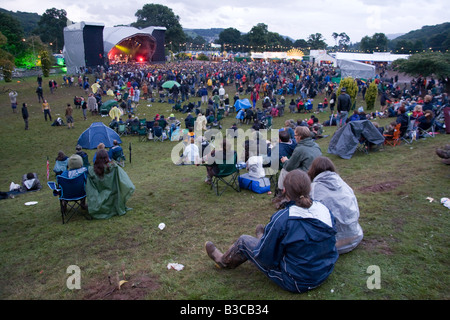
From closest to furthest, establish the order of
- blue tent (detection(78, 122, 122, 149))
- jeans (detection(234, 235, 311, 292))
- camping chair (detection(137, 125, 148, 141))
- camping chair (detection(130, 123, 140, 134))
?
jeans (detection(234, 235, 311, 292))
blue tent (detection(78, 122, 122, 149))
camping chair (detection(137, 125, 148, 141))
camping chair (detection(130, 123, 140, 134))

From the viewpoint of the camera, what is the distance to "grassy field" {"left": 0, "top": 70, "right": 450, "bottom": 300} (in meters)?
3.30

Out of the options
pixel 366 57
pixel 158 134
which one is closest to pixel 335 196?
pixel 158 134

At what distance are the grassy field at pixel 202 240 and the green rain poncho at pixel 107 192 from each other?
9.9 inches

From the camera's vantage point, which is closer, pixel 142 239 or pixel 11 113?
pixel 142 239

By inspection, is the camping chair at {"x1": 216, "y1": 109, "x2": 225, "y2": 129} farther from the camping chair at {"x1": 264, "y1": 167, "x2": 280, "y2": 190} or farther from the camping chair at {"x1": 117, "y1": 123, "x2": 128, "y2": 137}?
the camping chair at {"x1": 264, "y1": 167, "x2": 280, "y2": 190}

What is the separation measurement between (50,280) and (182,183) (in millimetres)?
4309

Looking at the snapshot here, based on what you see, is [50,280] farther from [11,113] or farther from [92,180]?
[11,113]

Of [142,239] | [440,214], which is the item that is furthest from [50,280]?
[440,214]

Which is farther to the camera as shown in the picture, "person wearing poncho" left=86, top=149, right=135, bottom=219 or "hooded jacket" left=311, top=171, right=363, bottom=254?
"person wearing poncho" left=86, top=149, right=135, bottom=219

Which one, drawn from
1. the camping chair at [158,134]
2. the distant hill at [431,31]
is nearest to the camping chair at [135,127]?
the camping chair at [158,134]

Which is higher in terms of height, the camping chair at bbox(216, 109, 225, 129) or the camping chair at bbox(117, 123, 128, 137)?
the camping chair at bbox(216, 109, 225, 129)

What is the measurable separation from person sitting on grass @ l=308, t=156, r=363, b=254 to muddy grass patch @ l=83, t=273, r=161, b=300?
6.92 feet

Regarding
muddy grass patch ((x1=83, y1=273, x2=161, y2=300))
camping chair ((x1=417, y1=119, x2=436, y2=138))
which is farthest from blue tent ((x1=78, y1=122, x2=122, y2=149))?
camping chair ((x1=417, y1=119, x2=436, y2=138))

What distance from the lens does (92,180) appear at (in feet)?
19.2
